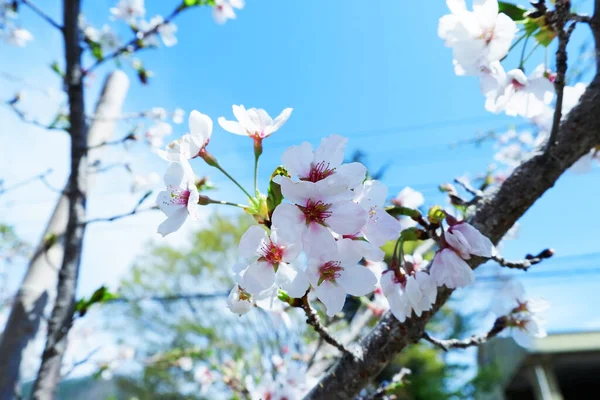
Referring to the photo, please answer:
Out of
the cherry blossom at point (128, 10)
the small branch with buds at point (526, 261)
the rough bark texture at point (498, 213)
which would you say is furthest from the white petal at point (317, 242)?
the cherry blossom at point (128, 10)

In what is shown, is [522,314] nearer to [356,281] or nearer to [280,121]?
[356,281]

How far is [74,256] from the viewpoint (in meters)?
1.25

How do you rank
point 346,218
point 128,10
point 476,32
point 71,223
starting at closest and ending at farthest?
point 346,218, point 476,32, point 71,223, point 128,10

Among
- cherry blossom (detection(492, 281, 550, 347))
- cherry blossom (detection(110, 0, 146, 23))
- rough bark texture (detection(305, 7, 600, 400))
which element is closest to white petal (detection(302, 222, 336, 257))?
rough bark texture (detection(305, 7, 600, 400))

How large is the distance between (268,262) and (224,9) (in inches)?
53.1

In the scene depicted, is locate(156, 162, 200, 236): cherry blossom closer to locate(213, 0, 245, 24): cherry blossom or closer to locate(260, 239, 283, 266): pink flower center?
locate(260, 239, 283, 266): pink flower center

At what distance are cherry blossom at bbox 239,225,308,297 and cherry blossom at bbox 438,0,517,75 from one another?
1.47 feet

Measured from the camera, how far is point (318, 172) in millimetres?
488

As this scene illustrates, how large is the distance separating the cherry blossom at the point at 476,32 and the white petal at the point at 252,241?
46 centimetres

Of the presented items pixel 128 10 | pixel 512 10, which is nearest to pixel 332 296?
pixel 512 10

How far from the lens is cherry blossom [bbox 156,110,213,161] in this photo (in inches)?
20.4

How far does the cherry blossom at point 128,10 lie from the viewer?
1966mm

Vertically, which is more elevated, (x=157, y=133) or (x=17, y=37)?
(x=17, y=37)

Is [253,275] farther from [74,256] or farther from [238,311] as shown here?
[74,256]
